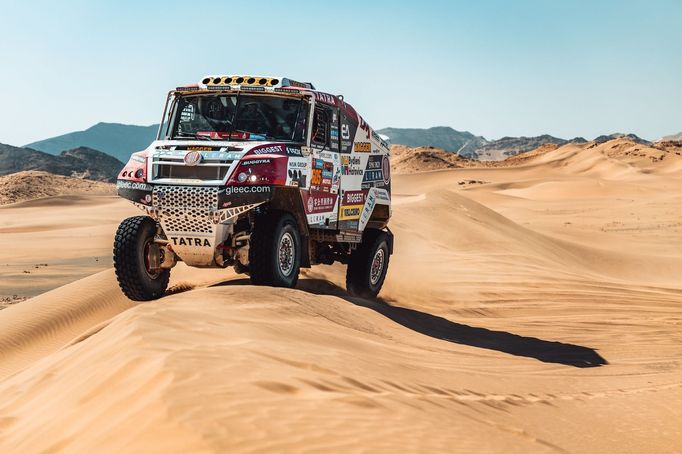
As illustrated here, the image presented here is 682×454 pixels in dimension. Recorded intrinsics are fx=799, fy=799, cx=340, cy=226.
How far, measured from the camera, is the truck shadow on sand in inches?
351

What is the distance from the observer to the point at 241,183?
27.5ft

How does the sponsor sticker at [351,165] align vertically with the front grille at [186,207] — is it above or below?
above

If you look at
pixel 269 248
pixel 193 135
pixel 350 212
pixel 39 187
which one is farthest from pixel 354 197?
pixel 39 187

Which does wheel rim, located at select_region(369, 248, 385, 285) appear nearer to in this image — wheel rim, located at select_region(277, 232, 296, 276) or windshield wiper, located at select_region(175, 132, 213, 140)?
wheel rim, located at select_region(277, 232, 296, 276)

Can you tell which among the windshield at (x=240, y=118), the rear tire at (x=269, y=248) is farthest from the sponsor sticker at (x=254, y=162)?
the windshield at (x=240, y=118)

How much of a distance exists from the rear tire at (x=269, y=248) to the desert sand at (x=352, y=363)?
0.38 m

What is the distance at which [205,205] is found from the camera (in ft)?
27.4

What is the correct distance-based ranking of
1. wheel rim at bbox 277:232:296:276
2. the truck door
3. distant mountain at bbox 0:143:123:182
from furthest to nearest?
1. distant mountain at bbox 0:143:123:182
2. the truck door
3. wheel rim at bbox 277:232:296:276

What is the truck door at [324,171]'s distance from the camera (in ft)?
31.3

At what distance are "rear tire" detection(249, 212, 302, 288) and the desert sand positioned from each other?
380mm

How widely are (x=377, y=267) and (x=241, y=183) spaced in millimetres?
4085

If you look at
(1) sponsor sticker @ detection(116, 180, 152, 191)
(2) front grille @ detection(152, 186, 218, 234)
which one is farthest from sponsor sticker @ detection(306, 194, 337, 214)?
(1) sponsor sticker @ detection(116, 180, 152, 191)

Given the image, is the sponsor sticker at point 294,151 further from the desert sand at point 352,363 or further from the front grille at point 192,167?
the desert sand at point 352,363

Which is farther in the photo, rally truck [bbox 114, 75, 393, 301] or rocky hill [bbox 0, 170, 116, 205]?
rocky hill [bbox 0, 170, 116, 205]
